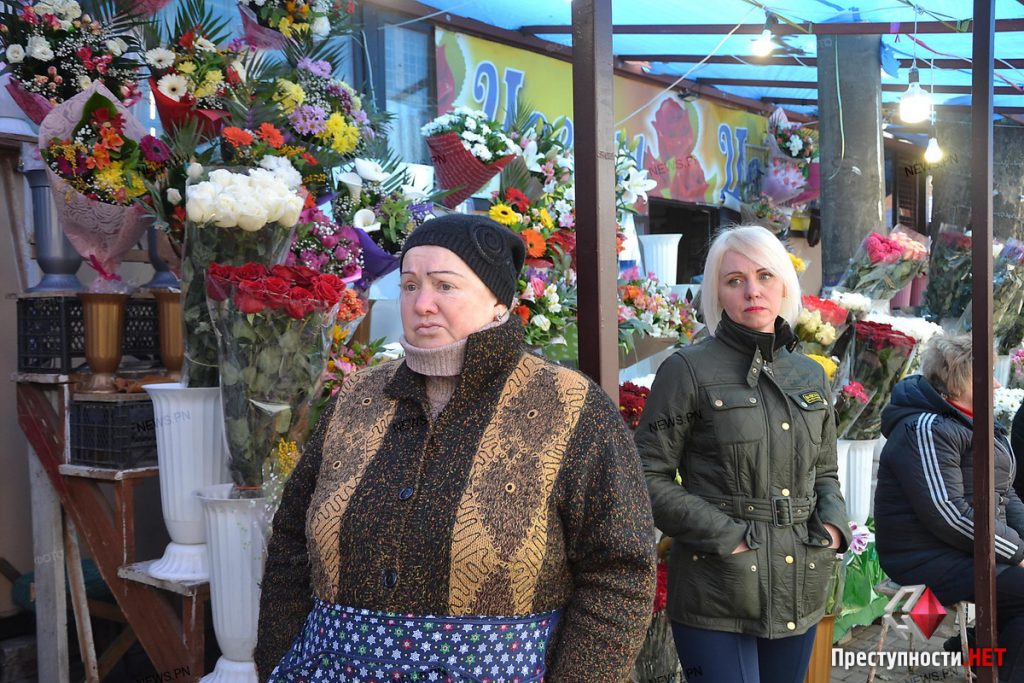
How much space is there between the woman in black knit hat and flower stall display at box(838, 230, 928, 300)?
3175 mm

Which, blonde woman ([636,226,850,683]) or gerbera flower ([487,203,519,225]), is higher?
gerbera flower ([487,203,519,225])

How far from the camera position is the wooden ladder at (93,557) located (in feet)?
9.81

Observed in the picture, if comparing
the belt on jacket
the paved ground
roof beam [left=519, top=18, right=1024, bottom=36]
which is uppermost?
roof beam [left=519, top=18, right=1024, bottom=36]

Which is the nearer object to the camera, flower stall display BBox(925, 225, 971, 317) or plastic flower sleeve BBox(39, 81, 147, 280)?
plastic flower sleeve BBox(39, 81, 147, 280)

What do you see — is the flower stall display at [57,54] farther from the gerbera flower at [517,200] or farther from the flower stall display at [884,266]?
the flower stall display at [884,266]

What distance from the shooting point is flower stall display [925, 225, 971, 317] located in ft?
20.7

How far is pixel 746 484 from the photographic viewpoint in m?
2.47

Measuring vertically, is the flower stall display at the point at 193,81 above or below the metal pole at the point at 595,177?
above

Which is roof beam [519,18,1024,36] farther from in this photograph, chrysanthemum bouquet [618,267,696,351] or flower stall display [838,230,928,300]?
chrysanthemum bouquet [618,267,696,351]

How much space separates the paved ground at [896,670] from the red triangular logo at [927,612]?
52 cm

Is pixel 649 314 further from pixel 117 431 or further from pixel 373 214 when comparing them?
pixel 117 431

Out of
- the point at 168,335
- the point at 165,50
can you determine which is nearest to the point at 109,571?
the point at 168,335

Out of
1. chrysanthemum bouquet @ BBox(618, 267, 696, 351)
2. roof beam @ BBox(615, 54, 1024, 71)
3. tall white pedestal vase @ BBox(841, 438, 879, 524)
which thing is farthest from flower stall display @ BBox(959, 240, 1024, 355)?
chrysanthemum bouquet @ BBox(618, 267, 696, 351)

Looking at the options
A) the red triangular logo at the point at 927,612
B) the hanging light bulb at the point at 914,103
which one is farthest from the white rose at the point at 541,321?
the hanging light bulb at the point at 914,103
